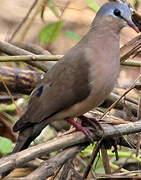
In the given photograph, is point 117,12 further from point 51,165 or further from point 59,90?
point 51,165

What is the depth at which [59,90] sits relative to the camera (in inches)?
148

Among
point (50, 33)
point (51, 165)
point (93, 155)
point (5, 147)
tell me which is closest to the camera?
point (51, 165)

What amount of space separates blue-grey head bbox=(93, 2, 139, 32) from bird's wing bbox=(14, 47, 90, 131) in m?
0.32

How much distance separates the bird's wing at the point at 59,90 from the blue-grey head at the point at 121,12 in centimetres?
32

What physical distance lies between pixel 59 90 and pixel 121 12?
1.98 feet

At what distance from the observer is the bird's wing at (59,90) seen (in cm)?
370

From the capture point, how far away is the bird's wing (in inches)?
145

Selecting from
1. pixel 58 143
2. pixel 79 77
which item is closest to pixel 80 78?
pixel 79 77

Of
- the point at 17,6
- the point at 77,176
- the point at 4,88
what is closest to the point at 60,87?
the point at 77,176

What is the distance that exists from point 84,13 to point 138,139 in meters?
4.62

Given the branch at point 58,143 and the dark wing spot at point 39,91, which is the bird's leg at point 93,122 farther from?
the dark wing spot at point 39,91

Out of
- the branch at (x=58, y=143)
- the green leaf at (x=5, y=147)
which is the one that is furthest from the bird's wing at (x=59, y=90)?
the green leaf at (x=5, y=147)

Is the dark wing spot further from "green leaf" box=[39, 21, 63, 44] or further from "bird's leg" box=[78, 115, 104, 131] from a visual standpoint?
"green leaf" box=[39, 21, 63, 44]

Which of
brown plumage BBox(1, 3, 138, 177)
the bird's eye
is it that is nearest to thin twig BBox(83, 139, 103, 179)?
brown plumage BBox(1, 3, 138, 177)
